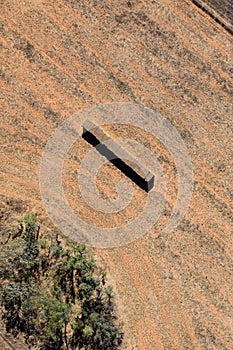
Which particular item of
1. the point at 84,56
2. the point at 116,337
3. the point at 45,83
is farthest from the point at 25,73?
the point at 116,337

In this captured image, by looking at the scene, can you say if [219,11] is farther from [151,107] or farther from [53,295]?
[53,295]

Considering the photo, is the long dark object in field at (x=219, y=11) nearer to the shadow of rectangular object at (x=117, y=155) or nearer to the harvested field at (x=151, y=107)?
the harvested field at (x=151, y=107)

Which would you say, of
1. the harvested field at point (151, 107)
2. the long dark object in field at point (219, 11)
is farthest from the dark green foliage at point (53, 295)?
the long dark object in field at point (219, 11)

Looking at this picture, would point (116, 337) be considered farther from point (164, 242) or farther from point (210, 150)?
point (210, 150)


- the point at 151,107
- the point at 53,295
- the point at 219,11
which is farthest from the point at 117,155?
the point at 219,11

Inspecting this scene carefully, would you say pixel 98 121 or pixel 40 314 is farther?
pixel 98 121

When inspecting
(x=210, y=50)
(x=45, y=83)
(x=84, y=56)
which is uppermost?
(x=210, y=50)
